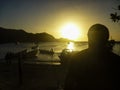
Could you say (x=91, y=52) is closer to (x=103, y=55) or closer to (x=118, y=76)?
(x=103, y=55)

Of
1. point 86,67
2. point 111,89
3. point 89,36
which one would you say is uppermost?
point 89,36

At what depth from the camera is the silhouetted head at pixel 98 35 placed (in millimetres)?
3062

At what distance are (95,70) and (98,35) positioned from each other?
405mm

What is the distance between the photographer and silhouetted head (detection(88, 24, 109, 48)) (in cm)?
306

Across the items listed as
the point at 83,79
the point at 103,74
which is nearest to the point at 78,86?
the point at 83,79

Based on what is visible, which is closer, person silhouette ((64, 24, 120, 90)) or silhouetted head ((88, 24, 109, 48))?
person silhouette ((64, 24, 120, 90))

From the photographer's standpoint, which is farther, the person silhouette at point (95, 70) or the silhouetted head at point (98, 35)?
the silhouetted head at point (98, 35)

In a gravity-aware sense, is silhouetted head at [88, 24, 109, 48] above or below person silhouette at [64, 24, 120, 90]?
above

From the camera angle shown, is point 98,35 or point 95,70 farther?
point 98,35

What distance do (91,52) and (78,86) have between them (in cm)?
39

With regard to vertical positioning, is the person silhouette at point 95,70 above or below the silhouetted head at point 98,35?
below

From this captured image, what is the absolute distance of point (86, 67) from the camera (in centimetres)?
295

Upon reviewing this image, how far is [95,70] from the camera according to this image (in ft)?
9.61

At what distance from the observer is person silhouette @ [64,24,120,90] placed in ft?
9.41
